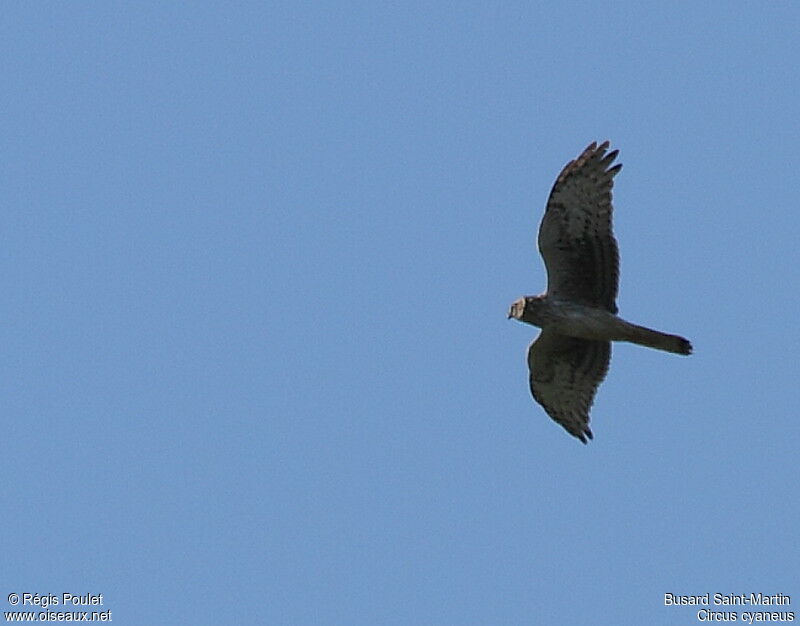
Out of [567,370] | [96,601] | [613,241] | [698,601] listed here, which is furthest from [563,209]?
[96,601]

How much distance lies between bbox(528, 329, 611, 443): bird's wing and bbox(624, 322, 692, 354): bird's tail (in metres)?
1.17

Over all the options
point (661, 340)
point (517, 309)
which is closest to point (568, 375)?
point (517, 309)

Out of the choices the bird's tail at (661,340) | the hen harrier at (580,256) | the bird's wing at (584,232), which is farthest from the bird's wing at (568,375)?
the bird's tail at (661,340)

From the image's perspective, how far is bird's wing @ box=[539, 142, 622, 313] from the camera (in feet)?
58.1

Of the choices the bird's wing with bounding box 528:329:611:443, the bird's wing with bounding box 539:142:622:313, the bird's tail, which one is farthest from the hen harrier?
the bird's wing with bounding box 528:329:611:443

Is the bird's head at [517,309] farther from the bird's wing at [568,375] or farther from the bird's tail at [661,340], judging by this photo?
the bird's tail at [661,340]

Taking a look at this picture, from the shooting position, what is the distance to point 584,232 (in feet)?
58.2

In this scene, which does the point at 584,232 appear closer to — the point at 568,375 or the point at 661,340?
the point at 661,340

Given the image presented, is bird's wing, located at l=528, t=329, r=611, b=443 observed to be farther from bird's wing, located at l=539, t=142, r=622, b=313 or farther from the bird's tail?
the bird's tail

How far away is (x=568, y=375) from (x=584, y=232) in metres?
1.78

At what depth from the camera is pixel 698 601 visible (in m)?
16.9

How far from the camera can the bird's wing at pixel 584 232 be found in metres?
17.7

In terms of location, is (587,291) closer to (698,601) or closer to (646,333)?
(646,333)

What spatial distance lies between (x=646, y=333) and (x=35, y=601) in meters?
6.63
